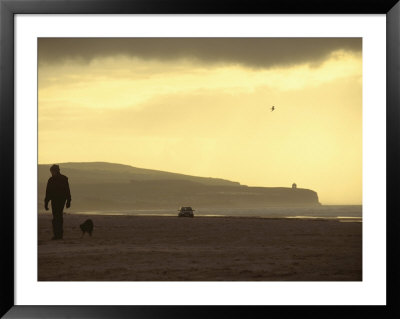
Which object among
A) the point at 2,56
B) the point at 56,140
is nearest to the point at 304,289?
the point at 2,56

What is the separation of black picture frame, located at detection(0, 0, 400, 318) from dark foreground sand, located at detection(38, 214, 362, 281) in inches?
13.6

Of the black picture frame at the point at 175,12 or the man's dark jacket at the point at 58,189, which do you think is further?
the man's dark jacket at the point at 58,189

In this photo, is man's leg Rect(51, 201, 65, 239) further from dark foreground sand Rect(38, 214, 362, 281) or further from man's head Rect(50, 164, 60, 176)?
man's head Rect(50, 164, 60, 176)

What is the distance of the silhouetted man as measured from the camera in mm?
7363

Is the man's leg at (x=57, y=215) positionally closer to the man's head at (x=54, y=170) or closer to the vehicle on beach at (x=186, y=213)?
the man's head at (x=54, y=170)

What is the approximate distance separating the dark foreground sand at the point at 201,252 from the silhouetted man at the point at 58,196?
0.57 ft

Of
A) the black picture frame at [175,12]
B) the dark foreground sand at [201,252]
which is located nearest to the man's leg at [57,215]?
the dark foreground sand at [201,252]

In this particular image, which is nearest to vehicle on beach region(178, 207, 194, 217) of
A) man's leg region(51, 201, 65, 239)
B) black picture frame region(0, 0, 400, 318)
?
man's leg region(51, 201, 65, 239)

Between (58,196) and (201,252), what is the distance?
7.94 feet

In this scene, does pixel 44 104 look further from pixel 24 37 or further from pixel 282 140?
pixel 282 140

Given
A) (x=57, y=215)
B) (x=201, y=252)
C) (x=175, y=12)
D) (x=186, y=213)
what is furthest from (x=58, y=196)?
(x=186, y=213)

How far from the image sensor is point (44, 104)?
6902 millimetres

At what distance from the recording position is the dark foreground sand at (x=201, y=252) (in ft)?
19.2

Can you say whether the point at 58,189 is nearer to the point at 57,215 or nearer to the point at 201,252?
the point at 57,215
